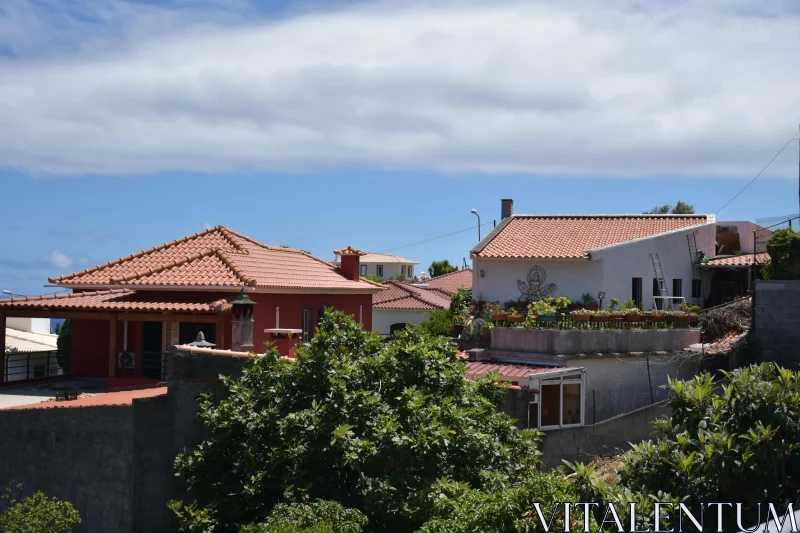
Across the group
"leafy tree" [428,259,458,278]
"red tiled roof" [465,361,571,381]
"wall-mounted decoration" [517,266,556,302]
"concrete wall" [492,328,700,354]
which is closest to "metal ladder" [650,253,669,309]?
"wall-mounted decoration" [517,266,556,302]

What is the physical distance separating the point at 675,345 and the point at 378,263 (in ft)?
205

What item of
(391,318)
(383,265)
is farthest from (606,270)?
(383,265)

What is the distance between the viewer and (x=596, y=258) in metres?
29.5

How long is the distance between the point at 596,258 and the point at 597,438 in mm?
9656

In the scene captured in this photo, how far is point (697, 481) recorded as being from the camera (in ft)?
36.6

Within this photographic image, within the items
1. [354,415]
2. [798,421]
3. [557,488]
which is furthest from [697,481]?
[354,415]

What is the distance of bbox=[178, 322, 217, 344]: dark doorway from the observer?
923 inches

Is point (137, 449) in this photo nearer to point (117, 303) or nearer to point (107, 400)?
point (107, 400)

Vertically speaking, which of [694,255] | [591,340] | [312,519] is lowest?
[312,519]

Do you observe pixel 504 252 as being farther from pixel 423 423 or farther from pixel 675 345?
pixel 423 423

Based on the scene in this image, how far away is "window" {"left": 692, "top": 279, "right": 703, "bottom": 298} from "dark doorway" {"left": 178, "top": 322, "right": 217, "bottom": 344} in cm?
1898

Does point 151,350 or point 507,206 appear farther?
point 507,206

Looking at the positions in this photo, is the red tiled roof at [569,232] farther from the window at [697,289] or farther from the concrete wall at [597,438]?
the concrete wall at [597,438]

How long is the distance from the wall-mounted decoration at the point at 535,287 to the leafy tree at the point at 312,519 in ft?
59.9
